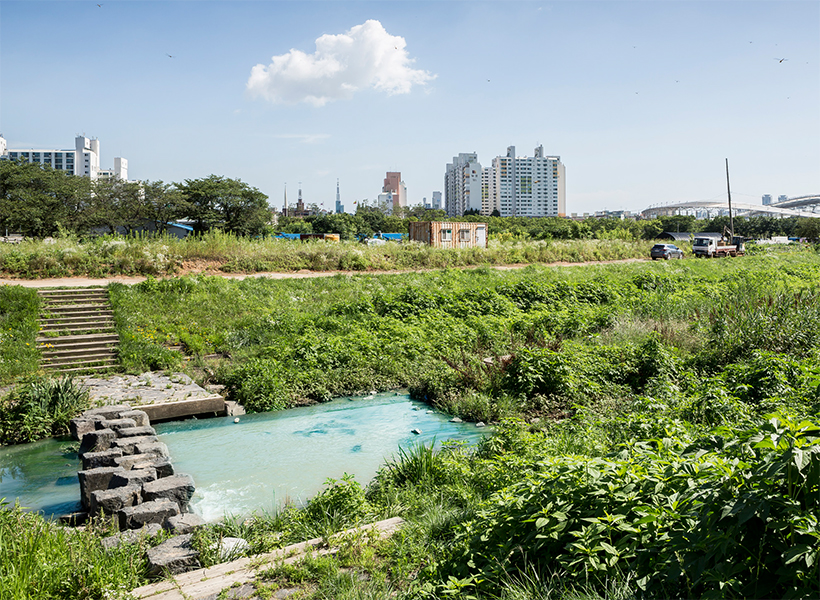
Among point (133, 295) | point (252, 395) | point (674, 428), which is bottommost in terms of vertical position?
point (252, 395)

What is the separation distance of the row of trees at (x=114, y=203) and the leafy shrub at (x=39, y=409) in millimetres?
45451

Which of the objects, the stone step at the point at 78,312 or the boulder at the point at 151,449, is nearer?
the boulder at the point at 151,449

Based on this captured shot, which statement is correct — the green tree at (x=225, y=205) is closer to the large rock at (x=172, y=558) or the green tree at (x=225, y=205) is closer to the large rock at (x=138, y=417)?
the large rock at (x=138, y=417)

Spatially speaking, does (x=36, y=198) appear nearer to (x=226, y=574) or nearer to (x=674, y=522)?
(x=226, y=574)

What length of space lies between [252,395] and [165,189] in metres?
52.9

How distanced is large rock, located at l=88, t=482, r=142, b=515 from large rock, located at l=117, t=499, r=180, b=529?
0.53 ft

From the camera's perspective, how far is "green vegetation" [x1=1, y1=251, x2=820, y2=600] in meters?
2.74

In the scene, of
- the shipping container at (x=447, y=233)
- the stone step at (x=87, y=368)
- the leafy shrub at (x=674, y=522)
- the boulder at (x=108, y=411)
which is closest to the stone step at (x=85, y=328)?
the stone step at (x=87, y=368)

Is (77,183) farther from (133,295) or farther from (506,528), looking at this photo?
(506,528)

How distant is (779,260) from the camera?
3111 centimetres

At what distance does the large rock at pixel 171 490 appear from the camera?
5473 millimetres

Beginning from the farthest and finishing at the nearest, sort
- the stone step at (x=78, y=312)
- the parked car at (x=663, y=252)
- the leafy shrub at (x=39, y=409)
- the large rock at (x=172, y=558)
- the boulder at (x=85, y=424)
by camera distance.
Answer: the parked car at (x=663, y=252)
the stone step at (x=78, y=312)
the leafy shrub at (x=39, y=409)
the boulder at (x=85, y=424)
the large rock at (x=172, y=558)

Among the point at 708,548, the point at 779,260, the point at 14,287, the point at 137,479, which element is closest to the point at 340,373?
the point at 137,479

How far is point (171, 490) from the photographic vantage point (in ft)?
18.1
